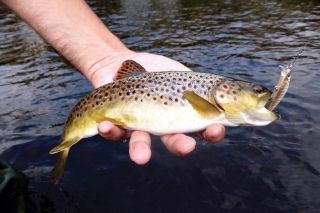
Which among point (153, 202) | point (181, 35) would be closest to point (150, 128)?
point (153, 202)

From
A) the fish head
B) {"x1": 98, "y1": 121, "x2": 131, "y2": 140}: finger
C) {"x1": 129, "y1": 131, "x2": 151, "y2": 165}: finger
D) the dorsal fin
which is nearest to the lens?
{"x1": 129, "y1": 131, "x2": 151, "y2": 165}: finger

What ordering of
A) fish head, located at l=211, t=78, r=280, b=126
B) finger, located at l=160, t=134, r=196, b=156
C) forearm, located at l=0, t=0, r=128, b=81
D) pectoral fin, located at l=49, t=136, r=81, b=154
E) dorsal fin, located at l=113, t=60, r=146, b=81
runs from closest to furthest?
finger, located at l=160, t=134, r=196, b=156
fish head, located at l=211, t=78, r=280, b=126
pectoral fin, located at l=49, t=136, r=81, b=154
dorsal fin, located at l=113, t=60, r=146, b=81
forearm, located at l=0, t=0, r=128, b=81

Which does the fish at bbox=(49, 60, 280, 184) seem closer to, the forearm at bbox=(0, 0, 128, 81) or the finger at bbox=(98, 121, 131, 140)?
the finger at bbox=(98, 121, 131, 140)

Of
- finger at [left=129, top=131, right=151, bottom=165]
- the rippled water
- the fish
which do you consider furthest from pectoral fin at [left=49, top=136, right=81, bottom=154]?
the rippled water

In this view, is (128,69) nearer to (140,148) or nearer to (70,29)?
(140,148)

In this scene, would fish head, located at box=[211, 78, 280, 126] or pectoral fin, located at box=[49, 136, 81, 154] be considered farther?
pectoral fin, located at box=[49, 136, 81, 154]

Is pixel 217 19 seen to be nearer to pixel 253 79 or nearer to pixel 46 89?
pixel 253 79

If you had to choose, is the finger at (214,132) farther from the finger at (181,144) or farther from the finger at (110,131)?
the finger at (110,131)
